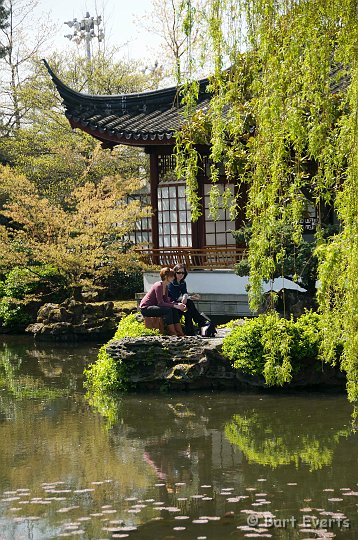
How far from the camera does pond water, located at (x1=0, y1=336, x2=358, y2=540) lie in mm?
6742

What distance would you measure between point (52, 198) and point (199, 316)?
1391cm

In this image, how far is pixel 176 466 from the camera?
8508mm

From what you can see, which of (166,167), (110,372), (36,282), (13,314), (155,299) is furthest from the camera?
(36,282)

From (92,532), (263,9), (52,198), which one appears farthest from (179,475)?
(52,198)

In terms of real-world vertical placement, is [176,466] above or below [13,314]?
below

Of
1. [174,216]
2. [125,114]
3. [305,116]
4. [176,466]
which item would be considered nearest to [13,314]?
[174,216]

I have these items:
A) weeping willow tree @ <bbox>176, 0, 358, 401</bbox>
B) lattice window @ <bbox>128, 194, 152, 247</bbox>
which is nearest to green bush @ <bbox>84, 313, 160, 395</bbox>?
weeping willow tree @ <bbox>176, 0, 358, 401</bbox>

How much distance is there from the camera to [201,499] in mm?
7363

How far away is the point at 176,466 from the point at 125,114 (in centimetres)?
1255

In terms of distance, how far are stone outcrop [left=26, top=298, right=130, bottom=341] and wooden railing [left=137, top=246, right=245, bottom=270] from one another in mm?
1479

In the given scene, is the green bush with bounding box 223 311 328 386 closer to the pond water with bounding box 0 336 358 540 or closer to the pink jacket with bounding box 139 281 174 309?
the pond water with bounding box 0 336 358 540

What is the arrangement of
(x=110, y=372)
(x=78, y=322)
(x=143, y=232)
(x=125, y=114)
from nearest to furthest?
(x=110, y=372) < (x=78, y=322) < (x=125, y=114) < (x=143, y=232)

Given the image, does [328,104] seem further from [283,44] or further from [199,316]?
[199,316]

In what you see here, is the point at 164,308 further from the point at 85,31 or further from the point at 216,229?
the point at 85,31
